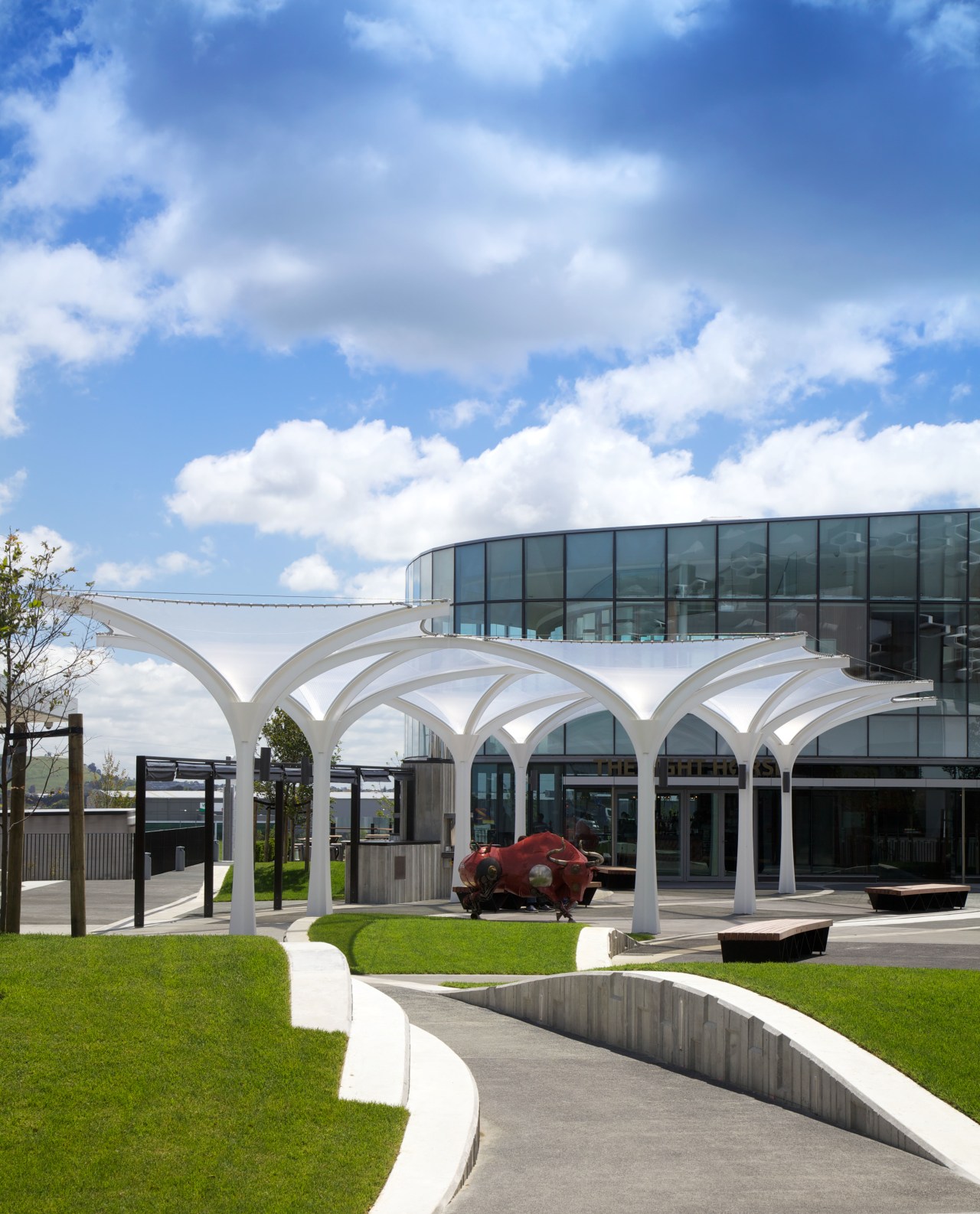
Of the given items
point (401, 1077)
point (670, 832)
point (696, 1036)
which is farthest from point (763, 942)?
point (670, 832)

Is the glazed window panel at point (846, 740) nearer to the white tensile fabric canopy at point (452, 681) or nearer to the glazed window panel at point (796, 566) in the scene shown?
the glazed window panel at point (796, 566)

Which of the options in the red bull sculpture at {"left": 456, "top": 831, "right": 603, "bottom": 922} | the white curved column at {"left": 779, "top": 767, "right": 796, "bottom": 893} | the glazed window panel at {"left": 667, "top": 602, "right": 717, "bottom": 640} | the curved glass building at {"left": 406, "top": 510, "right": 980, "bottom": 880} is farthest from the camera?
the glazed window panel at {"left": 667, "top": 602, "right": 717, "bottom": 640}

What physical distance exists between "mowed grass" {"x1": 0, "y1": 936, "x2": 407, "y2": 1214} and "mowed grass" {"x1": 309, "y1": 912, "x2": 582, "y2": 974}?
9396 mm

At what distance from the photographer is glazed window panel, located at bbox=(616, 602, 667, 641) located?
139 ft

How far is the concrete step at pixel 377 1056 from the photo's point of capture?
28.5 ft

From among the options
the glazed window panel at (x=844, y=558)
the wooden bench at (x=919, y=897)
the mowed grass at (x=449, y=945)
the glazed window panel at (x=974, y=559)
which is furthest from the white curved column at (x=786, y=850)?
the mowed grass at (x=449, y=945)

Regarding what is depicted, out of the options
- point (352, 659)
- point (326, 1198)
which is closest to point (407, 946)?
point (352, 659)

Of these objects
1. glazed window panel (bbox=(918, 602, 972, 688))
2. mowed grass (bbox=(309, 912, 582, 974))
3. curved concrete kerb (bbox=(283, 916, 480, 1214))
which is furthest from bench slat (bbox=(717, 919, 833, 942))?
glazed window panel (bbox=(918, 602, 972, 688))

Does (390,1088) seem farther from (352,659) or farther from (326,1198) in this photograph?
(352,659)

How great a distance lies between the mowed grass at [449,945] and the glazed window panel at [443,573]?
852 inches

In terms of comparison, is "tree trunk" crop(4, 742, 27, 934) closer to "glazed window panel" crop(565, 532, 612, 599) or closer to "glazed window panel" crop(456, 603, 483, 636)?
"glazed window panel" crop(565, 532, 612, 599)

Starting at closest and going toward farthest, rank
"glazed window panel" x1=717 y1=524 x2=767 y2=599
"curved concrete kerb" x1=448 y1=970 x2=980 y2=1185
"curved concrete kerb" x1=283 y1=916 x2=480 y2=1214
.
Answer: "curved concrete kerb" x1=283 y1=916 x2=480 y2=1214
"curved concrete kerb" x1=448 y1=970 x2=980 y2=1185
"glazed window panel" x1=717 y1=524 x2=767 y2=599

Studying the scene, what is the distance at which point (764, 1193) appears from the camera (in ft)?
25.7

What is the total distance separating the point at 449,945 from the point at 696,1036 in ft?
35.6
